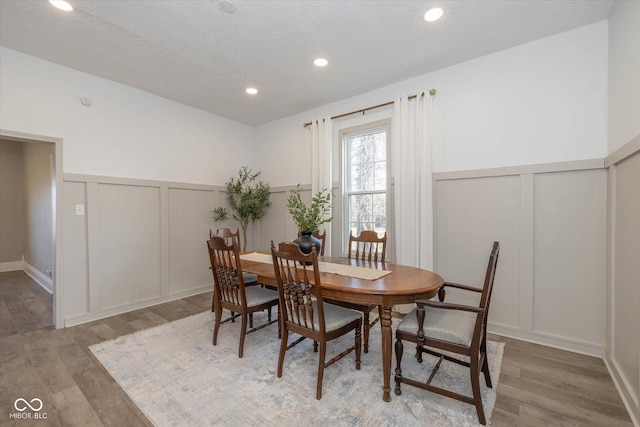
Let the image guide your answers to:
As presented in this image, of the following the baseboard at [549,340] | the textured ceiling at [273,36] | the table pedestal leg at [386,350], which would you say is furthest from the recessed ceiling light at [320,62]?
the baseboard at [549,340]

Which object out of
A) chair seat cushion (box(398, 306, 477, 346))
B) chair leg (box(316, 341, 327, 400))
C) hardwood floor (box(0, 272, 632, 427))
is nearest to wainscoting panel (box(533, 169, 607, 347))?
hardwood floor (box(0, 272, 632, 427))

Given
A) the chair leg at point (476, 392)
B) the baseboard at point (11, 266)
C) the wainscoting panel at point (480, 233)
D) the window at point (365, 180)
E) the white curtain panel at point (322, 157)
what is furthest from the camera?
the baseboard at point (11, 266)

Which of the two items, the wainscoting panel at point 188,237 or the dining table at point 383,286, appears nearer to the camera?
the dining table at point 383,286

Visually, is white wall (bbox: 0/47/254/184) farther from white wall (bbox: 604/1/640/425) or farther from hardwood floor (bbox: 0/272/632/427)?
white wall (bbox: 604/1/640/425)

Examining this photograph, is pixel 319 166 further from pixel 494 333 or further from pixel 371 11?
pixel 494 333

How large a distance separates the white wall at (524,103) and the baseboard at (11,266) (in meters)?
7.90

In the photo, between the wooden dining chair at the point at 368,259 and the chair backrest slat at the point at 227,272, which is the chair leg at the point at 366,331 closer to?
the wooden dining chair at the point at 368,259

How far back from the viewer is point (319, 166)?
4227mm

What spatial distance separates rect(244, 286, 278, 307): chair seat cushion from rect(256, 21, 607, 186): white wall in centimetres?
234

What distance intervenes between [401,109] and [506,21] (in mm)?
1264

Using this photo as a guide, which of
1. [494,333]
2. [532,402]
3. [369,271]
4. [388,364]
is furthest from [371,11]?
[494,333]

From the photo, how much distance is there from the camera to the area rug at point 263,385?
1763 mm

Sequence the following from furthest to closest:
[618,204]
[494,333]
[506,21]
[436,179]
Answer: [436,179] → [494,333] → [506,21] → [618,204]

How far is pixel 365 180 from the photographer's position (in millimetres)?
4031
